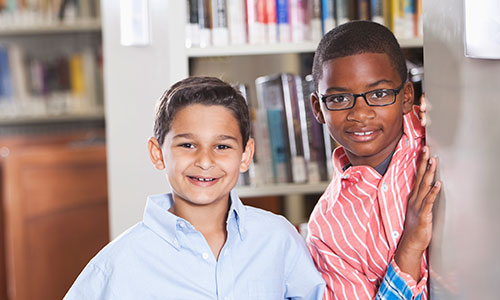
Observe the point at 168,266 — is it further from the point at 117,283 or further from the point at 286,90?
the point at 286,90

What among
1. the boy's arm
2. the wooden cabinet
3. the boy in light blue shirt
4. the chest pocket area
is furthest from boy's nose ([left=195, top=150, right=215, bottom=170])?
the wooden cabinet

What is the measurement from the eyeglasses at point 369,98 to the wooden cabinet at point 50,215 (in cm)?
166

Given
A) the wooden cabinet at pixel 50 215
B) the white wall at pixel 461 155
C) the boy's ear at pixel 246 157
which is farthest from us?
the wooden cabinet at pixel 50 215

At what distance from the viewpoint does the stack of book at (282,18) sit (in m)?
1.77

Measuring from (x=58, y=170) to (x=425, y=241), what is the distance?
1905mm

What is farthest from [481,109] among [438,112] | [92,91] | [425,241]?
[92,91]

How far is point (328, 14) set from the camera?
1817 millimetres

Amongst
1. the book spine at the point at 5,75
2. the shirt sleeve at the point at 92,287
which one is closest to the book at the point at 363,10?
the shirt sleeve at the point at 92,287

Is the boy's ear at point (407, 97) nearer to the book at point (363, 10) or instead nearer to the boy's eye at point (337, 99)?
the boy's eye at point (337, 99)

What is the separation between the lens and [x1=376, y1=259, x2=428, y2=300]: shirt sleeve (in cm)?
114

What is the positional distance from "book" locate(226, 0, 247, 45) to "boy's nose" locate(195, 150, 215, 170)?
0.66 m

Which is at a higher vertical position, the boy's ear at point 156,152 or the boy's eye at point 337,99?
the boy's eye at point 337,99

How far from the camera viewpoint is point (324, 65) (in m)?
1.26

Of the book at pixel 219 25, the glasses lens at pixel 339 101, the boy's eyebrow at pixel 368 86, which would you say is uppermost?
the book at pixel 219 25
